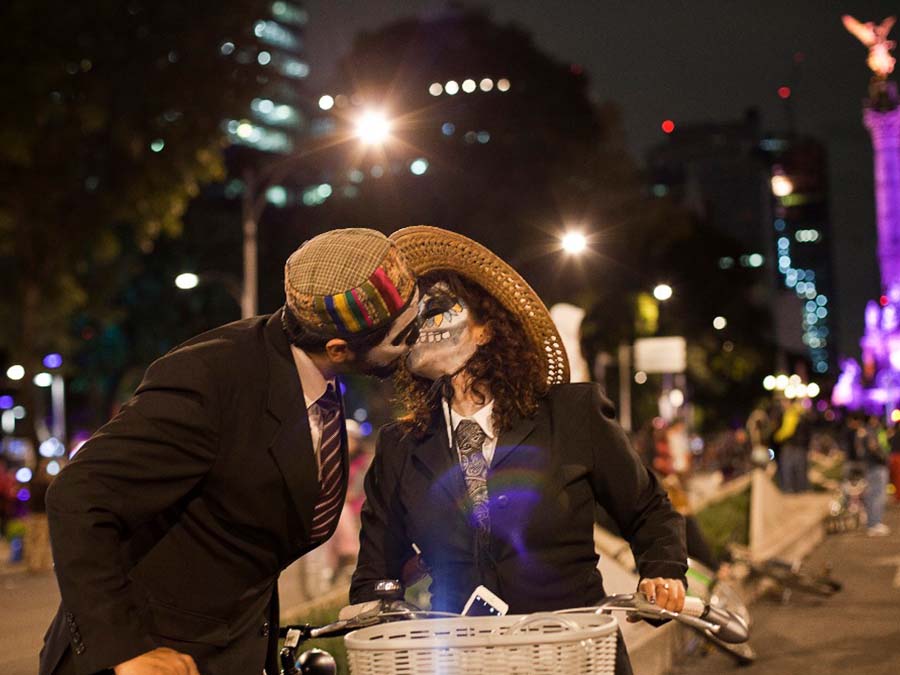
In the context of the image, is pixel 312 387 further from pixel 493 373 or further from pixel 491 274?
pixel 491 274

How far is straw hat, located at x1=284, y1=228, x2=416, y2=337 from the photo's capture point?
276 centimetres

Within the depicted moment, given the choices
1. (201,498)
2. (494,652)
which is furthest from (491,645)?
(201,498)

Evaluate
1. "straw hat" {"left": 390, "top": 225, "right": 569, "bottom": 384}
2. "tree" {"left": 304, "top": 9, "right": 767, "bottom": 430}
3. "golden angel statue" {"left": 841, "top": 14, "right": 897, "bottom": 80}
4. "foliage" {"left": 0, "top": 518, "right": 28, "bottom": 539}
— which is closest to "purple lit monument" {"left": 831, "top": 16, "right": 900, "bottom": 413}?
"golden angel statue" {"left": 841, "top": 14, "right": 897, "bottom": 80}

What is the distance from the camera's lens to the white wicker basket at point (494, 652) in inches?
102

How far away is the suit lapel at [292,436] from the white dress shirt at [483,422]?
0.93m

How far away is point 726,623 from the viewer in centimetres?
333

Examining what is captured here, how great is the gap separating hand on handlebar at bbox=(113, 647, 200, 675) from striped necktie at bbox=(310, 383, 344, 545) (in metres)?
0.45

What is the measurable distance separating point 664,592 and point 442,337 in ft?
3.13

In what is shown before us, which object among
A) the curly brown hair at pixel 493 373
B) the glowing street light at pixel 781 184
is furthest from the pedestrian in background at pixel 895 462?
the glowing street light at pixel 781 184

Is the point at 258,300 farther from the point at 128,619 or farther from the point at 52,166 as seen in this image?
the point at 128,619

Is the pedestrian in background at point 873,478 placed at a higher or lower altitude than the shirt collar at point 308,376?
higher

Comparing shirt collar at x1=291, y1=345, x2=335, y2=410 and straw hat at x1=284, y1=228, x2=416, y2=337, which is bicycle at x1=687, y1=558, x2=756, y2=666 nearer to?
shirt collar at x1=291, y1=345, x2=335, y2=410

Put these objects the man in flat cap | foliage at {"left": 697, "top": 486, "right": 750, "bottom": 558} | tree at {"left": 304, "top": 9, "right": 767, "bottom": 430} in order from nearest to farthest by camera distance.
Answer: the man in flat cap, foliage at {"left": 697, "top": 486, "right": 750, "bottom": 558}, tree at {"left": 304, "top": 9, "right": 767, "bottom": 430}

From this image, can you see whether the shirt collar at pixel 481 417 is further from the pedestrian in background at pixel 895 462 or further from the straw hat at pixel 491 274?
the pedestrian in background at pixel 895 462
